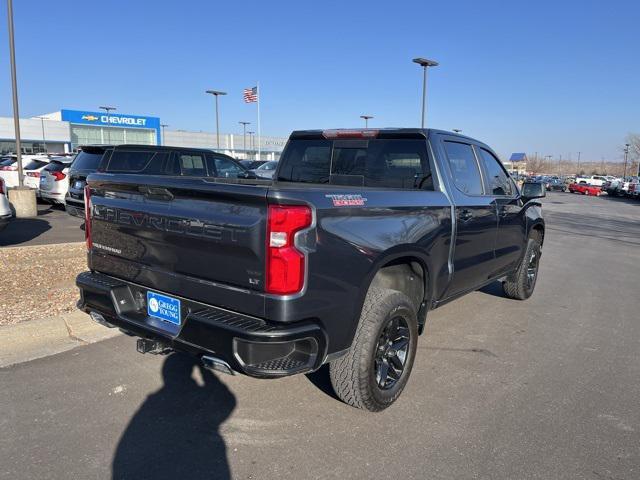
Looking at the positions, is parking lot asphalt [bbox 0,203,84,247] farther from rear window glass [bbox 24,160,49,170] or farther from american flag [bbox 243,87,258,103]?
american flag [bbox 243,87,258,103]

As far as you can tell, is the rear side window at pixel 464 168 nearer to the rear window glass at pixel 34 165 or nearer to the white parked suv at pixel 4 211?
the white parked suv at pixel 4 211

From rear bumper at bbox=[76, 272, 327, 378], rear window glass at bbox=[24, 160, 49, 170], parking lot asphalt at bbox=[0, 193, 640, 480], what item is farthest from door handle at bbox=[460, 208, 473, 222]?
rear window glass at bbox=[24, 160, 49, 170]

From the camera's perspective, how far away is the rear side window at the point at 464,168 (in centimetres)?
443

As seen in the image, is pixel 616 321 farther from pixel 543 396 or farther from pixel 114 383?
pixel 114 383

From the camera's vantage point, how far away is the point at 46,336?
4.51 meters

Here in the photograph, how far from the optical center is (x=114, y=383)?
3752 mm

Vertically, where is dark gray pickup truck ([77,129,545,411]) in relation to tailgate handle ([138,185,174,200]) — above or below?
below

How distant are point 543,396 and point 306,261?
2.37 metres

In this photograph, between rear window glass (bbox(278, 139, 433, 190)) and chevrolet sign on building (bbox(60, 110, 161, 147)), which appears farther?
chevrolet sign on building (bbox(60, 110, 161, 147))

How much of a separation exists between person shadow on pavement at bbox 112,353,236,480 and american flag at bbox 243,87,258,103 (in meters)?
36.2

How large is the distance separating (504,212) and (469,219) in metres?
1.04

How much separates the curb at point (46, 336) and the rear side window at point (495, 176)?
4.13m

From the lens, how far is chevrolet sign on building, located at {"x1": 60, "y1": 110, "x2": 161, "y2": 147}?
202 ft

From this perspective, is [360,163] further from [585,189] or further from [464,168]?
[585,189]
